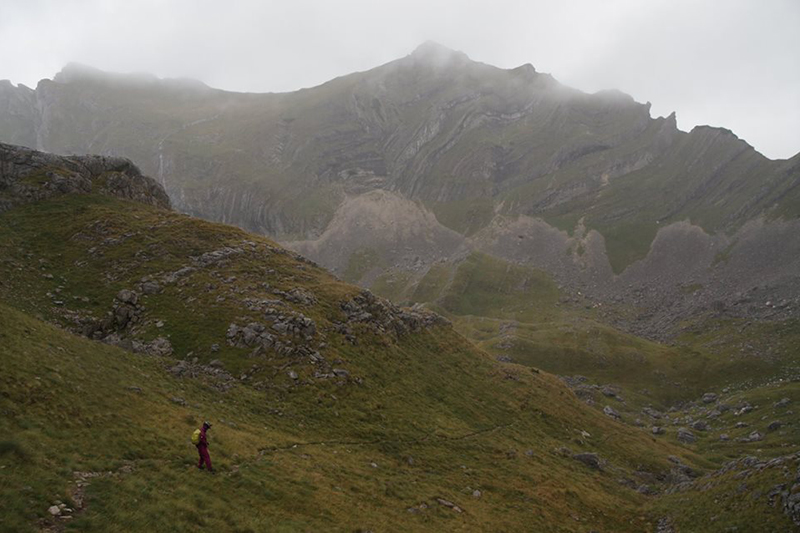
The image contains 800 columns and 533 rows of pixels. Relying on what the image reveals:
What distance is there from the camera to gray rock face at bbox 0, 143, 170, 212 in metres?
65.0

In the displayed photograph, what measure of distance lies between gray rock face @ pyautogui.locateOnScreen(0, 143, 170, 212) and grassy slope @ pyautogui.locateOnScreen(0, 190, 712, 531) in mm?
3045

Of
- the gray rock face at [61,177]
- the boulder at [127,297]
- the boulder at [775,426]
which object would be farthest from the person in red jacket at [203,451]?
the boulder at [775,426]

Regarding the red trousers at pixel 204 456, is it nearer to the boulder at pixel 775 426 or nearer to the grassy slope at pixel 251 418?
the grassy slope at pixel 251 418

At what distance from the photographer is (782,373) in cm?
10412

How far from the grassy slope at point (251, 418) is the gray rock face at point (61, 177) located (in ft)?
9.99

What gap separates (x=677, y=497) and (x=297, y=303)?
48.5 meters

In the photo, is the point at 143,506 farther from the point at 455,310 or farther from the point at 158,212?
the point at 455,310

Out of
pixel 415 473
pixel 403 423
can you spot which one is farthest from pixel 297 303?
pixel 415 473

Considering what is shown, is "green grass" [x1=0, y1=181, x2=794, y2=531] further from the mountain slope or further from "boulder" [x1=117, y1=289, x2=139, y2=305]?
"boulder" [x1=117, y1=289, x2=139, y2=305]

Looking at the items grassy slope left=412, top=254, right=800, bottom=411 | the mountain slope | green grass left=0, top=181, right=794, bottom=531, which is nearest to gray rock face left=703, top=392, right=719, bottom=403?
grassy slope left=412, top=254, right=800, bottom=411

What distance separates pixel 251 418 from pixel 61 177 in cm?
5669

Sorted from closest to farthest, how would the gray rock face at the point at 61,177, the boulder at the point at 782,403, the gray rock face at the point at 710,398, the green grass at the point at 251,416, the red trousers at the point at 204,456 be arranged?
the green grass at the point at 251,416 → the red trousers at the point at 204,456 → the gray rock face at the point at 61,177 → the boulder at the point at 782,403 → the gray rock face at the point at 710,398

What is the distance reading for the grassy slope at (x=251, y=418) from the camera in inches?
905

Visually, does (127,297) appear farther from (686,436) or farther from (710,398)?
(710,398)
